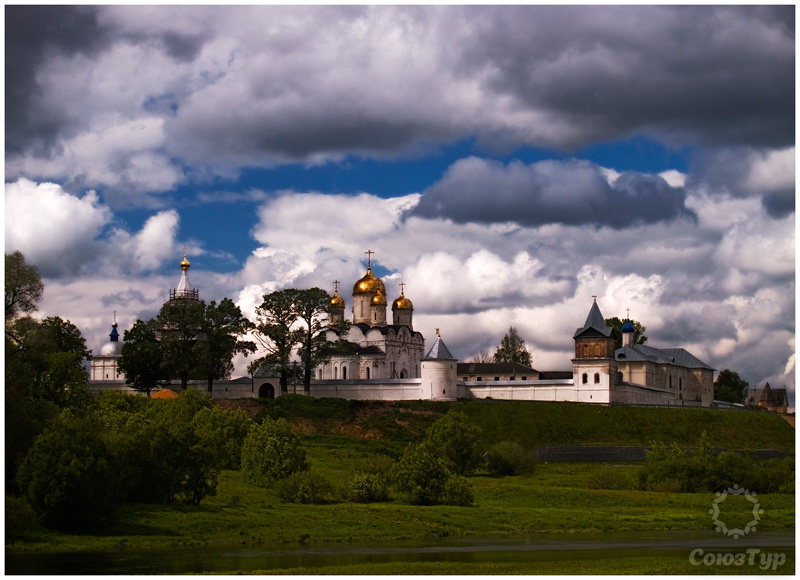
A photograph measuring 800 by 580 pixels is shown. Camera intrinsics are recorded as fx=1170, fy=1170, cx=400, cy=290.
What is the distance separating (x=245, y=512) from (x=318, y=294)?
34.6 m

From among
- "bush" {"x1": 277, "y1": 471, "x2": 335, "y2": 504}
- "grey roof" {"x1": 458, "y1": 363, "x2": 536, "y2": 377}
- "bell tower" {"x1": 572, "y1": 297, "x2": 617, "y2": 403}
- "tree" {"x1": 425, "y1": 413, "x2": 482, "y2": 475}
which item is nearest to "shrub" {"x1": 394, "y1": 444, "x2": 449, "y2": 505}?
"bush" {"x1": 277, "y1": 471, "x2": 335, "y2": 504}

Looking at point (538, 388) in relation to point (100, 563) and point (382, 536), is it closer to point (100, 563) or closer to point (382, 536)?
point (382, 536)

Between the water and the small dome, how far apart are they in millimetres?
53824

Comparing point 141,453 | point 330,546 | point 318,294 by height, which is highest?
point 318,294

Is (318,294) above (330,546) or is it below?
above

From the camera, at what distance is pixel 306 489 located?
39.1m

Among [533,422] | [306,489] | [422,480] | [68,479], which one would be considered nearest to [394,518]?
[422,480]

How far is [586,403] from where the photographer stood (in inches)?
2869

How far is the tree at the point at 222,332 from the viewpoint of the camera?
2697 inches

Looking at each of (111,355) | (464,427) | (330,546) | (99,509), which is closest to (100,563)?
(99,509)

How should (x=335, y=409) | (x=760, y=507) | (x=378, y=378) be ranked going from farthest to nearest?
1. (x=378, y=378)
2. (x=335, y=409)
3. (x=760, y=507)

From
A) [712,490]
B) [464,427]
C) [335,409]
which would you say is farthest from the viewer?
[335,409]

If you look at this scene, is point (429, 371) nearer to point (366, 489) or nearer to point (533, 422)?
point (533, 422)

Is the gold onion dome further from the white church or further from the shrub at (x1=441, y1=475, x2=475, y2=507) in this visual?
the shrub at (x1=441, y1=475, x2=475, y2=507)
